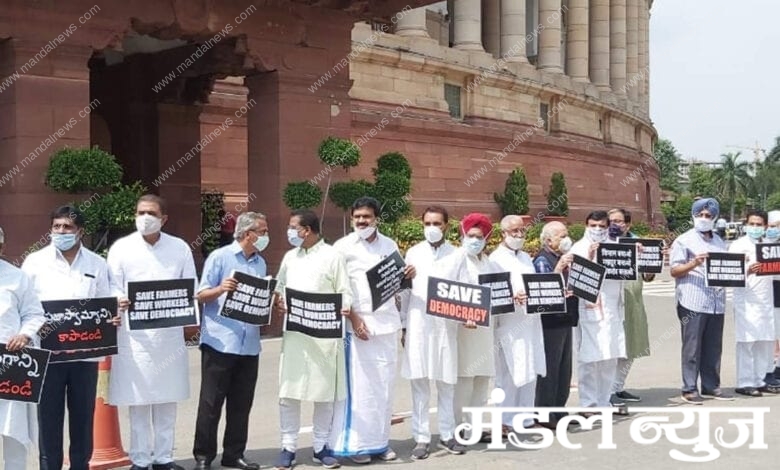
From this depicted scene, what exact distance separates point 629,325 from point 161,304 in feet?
17.7

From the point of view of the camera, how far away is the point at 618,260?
29.7ft

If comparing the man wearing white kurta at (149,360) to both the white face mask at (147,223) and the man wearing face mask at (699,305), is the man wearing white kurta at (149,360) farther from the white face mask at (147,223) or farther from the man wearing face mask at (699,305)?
the man wearing face mask at (699,305)

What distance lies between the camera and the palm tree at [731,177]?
10338cm

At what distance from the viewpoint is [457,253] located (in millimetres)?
7766

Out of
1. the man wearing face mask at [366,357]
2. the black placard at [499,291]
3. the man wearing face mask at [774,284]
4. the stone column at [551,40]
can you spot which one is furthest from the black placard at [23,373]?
the stone column at [551,40]

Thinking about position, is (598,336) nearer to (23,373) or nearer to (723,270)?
(723,270)

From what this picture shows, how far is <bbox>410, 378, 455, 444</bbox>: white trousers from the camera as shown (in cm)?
748

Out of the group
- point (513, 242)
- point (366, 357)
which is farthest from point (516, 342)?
point (366, 357)

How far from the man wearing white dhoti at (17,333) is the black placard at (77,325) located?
0.33m

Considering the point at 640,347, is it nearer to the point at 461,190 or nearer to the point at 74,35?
the point at 74,35

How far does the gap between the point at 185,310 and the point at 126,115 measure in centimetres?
1101

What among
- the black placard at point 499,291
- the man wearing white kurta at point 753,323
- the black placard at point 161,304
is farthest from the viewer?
the man wearing white kurta at point 753,323

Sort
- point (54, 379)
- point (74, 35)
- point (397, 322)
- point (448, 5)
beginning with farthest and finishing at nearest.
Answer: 1. point (448, 5)
2. point (74, 35)
3. point (397, 322)
4. point (54, 379)

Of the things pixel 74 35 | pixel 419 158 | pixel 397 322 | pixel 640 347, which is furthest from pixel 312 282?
pixel 419 158
